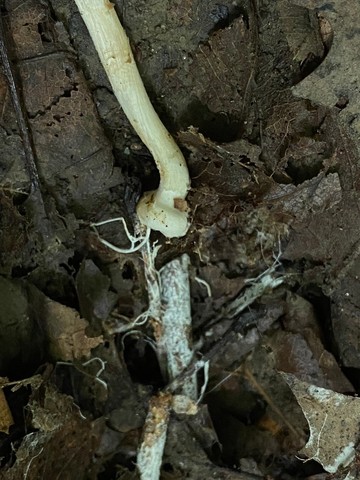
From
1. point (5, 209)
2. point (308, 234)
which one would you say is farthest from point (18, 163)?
point (308, 234)

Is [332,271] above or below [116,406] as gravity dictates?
above

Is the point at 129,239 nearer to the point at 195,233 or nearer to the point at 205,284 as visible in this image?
the point at 195,233

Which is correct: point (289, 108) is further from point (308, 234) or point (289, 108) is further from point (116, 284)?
point (116, 284)

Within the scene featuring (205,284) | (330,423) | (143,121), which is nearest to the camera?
(143,121)

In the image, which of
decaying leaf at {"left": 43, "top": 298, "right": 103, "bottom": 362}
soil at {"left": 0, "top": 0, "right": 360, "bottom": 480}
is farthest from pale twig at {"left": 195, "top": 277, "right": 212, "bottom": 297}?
decaying leaf at {"left": 43, "top": 298, "right": 103, "bottom": 362}

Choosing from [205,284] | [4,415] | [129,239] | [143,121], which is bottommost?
[4,415]

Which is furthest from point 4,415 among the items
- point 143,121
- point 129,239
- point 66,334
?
point 143,121

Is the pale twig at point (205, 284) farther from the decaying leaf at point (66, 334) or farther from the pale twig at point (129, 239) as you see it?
the decaying leaf at point (66, 334)
